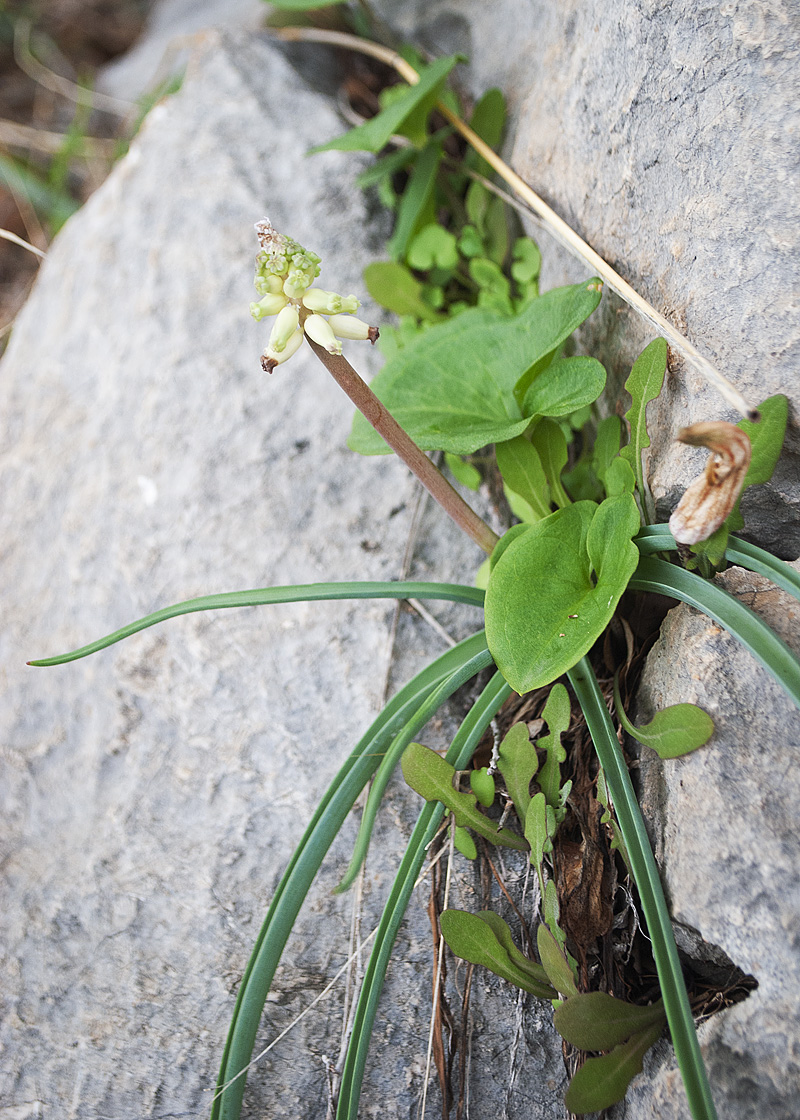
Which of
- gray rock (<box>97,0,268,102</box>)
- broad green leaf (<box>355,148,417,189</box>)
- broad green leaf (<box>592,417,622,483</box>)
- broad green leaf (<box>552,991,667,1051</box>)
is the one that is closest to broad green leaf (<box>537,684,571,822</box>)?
broad green leaf (<box>552,991,667,1051</box>)

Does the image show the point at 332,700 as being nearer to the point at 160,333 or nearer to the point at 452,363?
the point at 452,363

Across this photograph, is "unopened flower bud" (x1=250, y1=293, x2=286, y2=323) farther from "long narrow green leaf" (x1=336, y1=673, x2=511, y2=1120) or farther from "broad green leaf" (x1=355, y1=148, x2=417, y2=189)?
"broad green leaf" (x1=355, y1=148, x2=417, y2=189)

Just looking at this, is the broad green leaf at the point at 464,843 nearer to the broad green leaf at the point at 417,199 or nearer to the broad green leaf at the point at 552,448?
the broad green leaf at the point at 552,448

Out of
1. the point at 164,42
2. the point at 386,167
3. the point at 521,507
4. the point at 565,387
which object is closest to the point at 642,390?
the point at 565,387

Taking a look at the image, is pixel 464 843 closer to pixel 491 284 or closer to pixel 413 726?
pixel 413 726

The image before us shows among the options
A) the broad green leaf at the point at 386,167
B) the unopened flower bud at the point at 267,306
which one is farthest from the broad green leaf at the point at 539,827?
the broad green leaf at the point at 386,167

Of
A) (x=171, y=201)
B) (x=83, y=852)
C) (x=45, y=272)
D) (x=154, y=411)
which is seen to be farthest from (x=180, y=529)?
(x=45, y=272)

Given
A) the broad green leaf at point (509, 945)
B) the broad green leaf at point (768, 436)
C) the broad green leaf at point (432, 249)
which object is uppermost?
the broad green leaf at point (432, 249)
